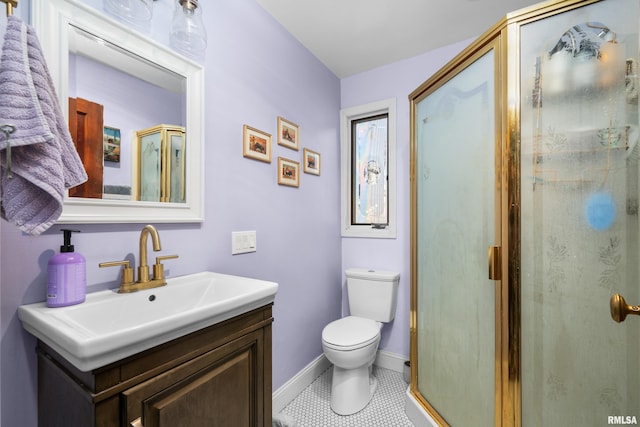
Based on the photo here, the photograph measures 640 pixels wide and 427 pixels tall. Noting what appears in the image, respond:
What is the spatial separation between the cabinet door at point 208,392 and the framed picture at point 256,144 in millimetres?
982

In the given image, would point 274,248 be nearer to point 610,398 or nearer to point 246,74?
point 246,74

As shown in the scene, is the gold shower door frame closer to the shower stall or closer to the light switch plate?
the shower stall

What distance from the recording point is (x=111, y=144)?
1.03 meters

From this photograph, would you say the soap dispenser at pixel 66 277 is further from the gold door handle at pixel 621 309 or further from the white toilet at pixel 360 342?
the gold door handle at pixel 621 309

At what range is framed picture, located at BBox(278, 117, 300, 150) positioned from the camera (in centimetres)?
178

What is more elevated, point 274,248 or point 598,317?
point 274,248

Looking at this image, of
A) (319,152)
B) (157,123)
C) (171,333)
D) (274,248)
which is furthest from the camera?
(319,152)

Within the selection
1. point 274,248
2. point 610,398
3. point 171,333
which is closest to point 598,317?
point 610,398

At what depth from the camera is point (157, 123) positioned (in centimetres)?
117

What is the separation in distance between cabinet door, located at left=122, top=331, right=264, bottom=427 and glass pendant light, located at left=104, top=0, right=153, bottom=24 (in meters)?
1.27

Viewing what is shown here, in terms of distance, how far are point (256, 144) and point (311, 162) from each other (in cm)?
57

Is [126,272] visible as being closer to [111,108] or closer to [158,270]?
[158,270]

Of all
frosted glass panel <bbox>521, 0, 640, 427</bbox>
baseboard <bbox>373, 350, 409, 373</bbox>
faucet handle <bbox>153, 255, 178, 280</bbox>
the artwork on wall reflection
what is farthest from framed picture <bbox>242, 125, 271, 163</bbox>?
baseboard <bbox>373, 350, 409, 373</bbox>

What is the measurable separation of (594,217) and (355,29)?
5.54ft
